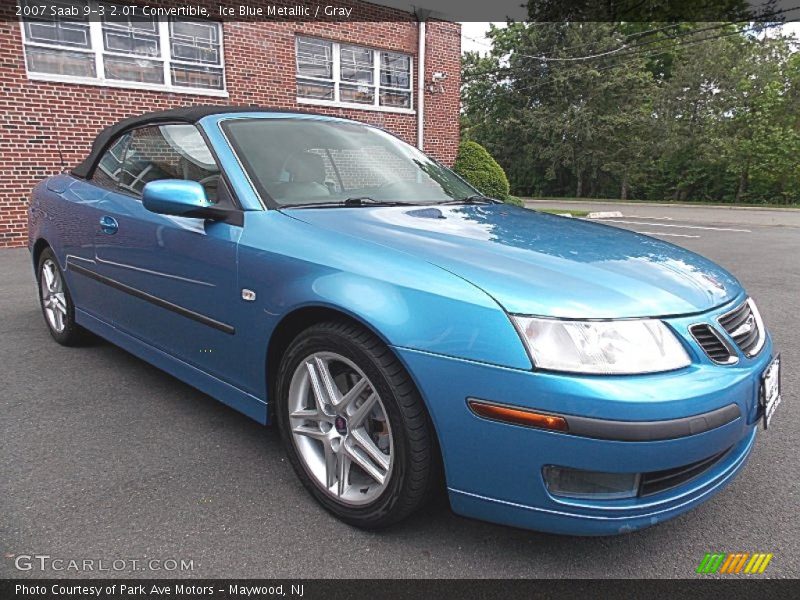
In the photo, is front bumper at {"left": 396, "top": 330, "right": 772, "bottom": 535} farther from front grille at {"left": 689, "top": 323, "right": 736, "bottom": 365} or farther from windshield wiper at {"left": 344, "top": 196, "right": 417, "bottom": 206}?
windshield wiper at {"left": 344, "top": 196, "right": 417, "bottom": 206}

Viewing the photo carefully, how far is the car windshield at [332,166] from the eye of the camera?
2633 mm

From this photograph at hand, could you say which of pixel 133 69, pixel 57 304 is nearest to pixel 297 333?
pixel 57 304

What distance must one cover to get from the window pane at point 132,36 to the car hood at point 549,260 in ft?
30.6

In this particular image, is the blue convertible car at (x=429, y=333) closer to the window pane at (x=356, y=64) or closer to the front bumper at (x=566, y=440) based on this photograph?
the front bumper at (x=566, y=440)

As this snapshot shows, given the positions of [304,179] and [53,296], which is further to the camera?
[53,296]

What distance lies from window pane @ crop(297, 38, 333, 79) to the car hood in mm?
10466

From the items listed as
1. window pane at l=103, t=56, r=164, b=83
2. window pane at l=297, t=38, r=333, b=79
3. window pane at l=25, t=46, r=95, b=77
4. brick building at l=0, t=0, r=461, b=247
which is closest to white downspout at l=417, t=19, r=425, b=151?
brick building at l=0, t=0, r=461, b=247

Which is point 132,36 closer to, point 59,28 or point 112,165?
point 59,28

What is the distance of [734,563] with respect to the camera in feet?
6.39

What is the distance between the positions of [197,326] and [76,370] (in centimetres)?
154

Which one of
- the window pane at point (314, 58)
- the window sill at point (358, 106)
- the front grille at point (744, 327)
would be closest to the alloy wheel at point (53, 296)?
the front grille at point (744, 327)

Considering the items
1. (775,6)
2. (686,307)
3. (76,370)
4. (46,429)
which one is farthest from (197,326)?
(775,6)

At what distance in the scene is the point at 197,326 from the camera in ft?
8.65

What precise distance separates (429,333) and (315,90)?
11.5 m
